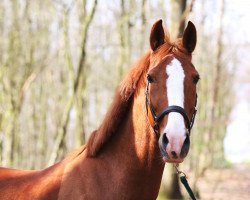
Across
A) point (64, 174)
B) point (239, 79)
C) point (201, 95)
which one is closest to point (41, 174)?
point (64, 174)

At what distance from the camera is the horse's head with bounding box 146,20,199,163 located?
315 cm

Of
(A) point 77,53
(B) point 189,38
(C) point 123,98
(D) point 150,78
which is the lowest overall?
(C) point 123,98

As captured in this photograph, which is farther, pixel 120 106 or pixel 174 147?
pixel 120 106

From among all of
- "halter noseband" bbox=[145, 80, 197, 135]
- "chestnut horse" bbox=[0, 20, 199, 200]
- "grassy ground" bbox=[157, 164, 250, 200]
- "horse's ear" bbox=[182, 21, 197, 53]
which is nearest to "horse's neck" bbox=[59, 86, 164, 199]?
"chestnut horse" bbox=[0, 20, 199, 200]

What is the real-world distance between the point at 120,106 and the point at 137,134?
277 mm

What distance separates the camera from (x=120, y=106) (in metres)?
3.71

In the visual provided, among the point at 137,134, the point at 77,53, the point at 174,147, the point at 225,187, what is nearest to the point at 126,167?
the point at 137,134

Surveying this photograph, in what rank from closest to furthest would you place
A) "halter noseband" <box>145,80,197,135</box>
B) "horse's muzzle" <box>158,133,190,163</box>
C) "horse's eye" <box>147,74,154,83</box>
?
"horse's muzzle" <box>158,133,190,163</box>, "halter noseband" <box>145,80,197,135</box>, "horse's eye" <box>147,74,154,83</box>

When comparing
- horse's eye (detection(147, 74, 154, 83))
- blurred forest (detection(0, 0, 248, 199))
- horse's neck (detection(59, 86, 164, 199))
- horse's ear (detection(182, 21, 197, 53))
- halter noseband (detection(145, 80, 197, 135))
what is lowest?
Result: horse's neck (detection(59, 86, 164, 199))

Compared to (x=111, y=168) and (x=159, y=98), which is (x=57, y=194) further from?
(x=159, y=98)

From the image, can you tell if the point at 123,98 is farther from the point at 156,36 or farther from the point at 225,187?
the point at 225,187

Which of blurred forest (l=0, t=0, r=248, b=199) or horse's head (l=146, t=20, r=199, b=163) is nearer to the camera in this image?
horse's head (l=146, t=20, r=199, b=163)

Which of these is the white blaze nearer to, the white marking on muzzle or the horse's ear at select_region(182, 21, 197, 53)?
the white marking on muzzle

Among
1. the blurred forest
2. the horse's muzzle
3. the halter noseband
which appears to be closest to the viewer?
the horse's muzzle
